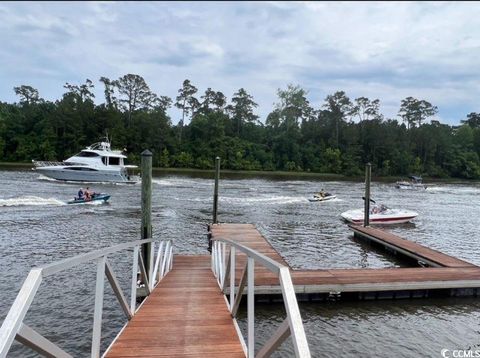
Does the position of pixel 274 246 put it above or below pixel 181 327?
below

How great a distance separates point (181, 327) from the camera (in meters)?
4.84

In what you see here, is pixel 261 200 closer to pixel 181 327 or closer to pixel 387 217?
pixel 387 217

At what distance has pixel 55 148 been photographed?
71188mm

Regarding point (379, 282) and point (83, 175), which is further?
point (83, 175)

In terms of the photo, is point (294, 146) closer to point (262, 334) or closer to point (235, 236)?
point (235, 236)

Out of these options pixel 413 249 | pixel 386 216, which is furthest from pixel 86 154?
pixel 413 249

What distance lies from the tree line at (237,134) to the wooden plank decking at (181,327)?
68.5 metres

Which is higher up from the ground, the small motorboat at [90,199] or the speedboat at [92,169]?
the speedboat at [92,169]

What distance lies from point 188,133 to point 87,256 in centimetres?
8246

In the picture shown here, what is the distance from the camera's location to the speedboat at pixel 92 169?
40.2 m

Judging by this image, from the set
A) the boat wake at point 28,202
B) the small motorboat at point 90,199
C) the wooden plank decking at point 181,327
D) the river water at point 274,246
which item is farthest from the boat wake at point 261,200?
the wooden plank decking at point 181,327

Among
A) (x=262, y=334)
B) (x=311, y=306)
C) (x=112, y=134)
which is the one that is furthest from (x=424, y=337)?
(x=112, y=134)

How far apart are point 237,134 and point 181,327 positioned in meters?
84.0

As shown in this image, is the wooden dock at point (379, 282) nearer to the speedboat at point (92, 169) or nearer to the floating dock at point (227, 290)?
the floating dock at point (227, 290)
